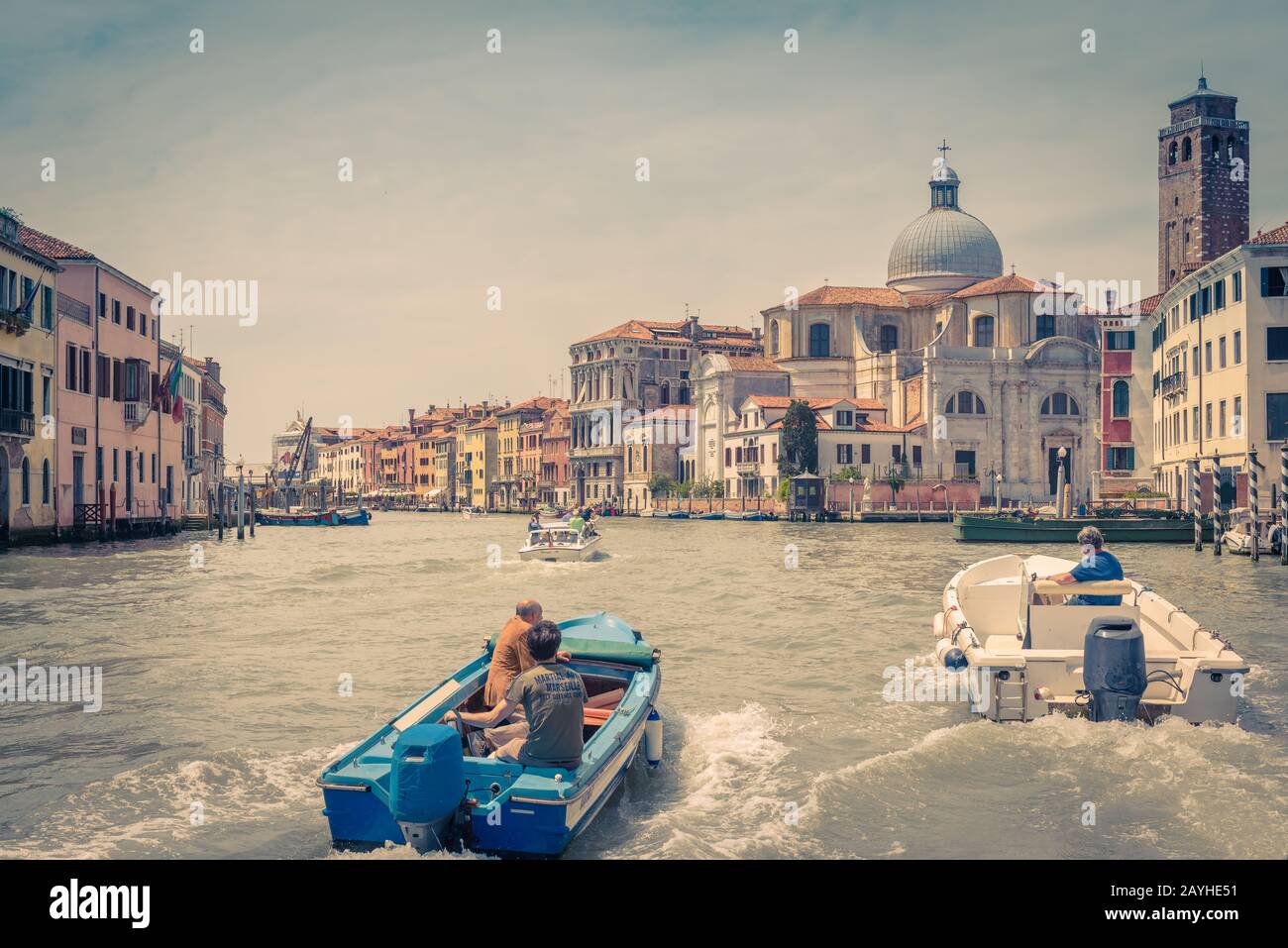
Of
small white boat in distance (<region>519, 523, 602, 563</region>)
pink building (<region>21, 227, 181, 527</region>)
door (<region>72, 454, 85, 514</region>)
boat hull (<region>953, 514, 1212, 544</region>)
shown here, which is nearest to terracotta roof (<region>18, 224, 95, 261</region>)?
pink building (<region>21, 227, 181, 527</region>)

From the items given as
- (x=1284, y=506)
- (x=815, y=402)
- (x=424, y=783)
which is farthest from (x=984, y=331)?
(x=424, y=783)

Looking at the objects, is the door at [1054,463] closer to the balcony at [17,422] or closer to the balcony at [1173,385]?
the balcony at [1173,385]

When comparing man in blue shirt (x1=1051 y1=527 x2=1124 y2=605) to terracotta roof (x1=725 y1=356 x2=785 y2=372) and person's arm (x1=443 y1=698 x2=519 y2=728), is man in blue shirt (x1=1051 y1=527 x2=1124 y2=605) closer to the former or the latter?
person's arm (x1=443 y1=698 x2=519 y2=728)

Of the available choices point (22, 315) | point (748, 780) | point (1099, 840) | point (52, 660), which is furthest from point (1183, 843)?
point (22, 315)

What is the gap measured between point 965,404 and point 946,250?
14717 mm

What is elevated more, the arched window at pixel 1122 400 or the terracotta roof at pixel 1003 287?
the terracotta roof at pixel 1003 287

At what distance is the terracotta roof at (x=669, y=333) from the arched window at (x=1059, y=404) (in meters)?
31.4

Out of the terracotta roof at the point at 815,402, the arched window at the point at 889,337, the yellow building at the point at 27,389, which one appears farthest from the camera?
the arched window at the point at 889,337

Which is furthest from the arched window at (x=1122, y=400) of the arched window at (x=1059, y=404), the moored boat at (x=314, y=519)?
the moored boat at (x=314, y=519)

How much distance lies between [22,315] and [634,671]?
1048 inches

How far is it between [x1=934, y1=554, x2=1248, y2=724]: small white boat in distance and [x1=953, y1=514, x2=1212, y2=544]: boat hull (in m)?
28.5

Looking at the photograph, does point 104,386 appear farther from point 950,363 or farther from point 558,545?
point 950,363

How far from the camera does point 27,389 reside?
31.2 m

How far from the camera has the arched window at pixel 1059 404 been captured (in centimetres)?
7262
